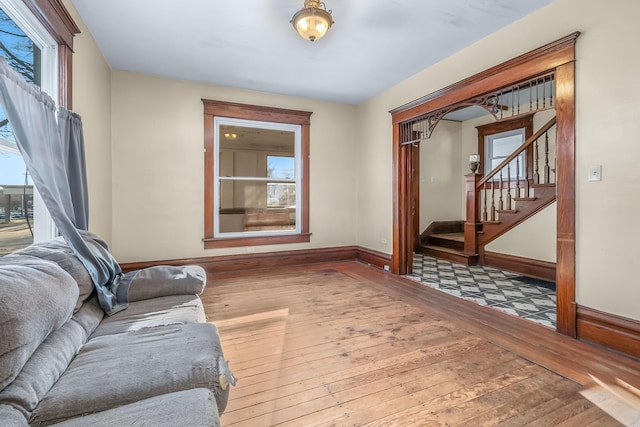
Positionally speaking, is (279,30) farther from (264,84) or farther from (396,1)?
(264,84)

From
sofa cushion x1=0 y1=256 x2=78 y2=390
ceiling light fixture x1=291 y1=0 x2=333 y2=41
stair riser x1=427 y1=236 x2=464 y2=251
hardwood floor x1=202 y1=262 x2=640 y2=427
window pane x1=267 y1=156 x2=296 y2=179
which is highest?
ceiling light fixture x1=291 y1=0 x2=333 y2=41

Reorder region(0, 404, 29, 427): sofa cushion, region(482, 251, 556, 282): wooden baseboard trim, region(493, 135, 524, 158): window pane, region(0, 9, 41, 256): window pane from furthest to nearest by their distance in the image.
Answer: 1. region(493, 135, 524, 158): window pane
2. region(482, 251, 556, 282): wooden baseboard trim
3. region(0, 9, 41, 256): window pane
4. region(0, 404, 29, 427): sofa cushion

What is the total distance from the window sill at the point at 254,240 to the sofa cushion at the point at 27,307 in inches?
122

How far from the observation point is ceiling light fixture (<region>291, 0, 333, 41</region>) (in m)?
2.38

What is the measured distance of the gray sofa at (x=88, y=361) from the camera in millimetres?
954

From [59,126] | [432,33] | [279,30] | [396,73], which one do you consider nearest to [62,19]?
[59,126]

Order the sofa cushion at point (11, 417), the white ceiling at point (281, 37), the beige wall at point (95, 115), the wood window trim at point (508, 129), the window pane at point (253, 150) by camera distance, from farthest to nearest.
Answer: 1. the wood window trim at point (508, 129)
2. the window pane at point (253, 150)
3. the beige wall at point (95, 115)
4. the white ceiling at point (281, 37)
5. the sofa cushion at point (11, 417)

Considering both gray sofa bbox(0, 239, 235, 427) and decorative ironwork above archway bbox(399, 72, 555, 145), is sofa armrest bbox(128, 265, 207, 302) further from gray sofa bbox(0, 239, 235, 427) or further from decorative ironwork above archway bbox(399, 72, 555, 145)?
decorative ironwork above archway bbox(399, 72, 555, 145)

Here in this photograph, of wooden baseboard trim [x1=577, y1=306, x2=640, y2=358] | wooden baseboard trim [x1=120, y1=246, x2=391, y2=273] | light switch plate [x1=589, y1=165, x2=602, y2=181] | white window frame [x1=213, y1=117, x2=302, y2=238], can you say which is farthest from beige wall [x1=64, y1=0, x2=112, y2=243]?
wooden baseboard trim [x1=577, y1=306, x2=640, y2=358]

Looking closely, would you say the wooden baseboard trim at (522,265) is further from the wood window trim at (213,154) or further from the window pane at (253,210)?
the window pane at (253,210)

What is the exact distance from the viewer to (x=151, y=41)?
3.29 m

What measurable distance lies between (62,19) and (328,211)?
3947 mm

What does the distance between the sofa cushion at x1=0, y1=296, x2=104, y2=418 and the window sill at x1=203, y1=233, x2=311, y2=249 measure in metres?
2.92

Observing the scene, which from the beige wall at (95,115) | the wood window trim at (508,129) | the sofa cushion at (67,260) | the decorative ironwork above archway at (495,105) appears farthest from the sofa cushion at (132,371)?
the wood window trim at (508,129)
